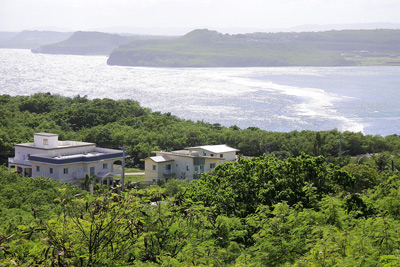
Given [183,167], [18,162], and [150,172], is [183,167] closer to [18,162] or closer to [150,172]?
[150,172]

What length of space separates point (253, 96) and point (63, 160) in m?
69.6

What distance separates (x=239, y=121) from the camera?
78.4 m

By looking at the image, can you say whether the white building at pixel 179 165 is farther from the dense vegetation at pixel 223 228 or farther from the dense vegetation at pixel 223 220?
the dense vegetation at pixel 223 228

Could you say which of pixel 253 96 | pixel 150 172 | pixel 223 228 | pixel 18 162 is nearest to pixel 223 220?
pixel 223 228

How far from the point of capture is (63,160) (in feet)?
118

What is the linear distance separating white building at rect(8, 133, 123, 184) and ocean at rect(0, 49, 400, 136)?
34491 millimetres

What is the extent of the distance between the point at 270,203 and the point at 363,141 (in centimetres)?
3794

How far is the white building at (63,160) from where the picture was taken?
36.3m

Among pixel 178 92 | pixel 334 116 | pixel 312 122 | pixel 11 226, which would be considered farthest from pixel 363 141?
pixel 178 92

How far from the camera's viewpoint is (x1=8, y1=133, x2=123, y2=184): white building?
119 feet

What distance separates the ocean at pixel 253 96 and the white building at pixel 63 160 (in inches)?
1358

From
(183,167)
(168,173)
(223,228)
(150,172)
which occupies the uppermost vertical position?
(223,228)

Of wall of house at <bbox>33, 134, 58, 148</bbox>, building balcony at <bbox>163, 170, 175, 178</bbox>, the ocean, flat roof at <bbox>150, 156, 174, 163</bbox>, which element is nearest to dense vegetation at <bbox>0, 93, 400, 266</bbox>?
flat roof at <bbox>150, 156, 174, 163</bbox>

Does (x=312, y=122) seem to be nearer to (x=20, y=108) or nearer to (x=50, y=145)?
(x=20, y=108)
